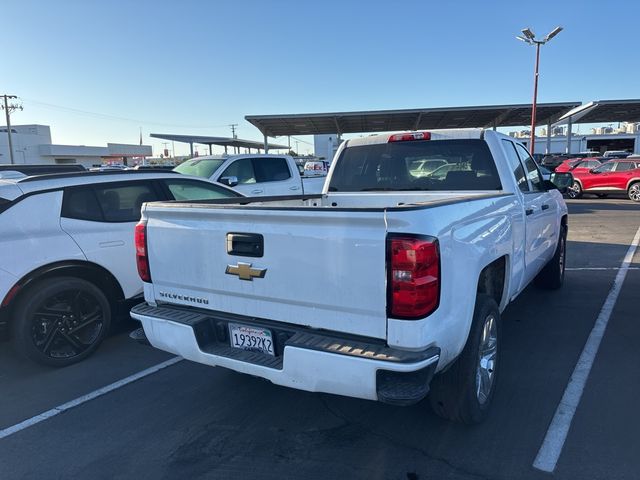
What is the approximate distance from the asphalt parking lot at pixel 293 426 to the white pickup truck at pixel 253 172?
5882 millimetres

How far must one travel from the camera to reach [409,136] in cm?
450

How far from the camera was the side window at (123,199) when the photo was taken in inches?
190

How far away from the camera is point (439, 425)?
324cm

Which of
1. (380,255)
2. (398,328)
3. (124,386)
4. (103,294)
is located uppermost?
(380,255)

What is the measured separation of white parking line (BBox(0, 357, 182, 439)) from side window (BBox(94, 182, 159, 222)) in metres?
1.56

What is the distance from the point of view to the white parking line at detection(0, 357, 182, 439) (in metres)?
3.38

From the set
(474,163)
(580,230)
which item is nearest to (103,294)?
(474,163)

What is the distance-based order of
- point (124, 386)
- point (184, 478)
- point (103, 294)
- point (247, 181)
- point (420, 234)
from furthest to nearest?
point (247, 181), point (103, 294), point (124, 386), point (184, 478), point (420, 234)

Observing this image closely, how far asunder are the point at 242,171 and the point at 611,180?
52.6 feet

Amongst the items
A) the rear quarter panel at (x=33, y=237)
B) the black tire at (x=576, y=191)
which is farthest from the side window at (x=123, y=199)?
the black tire at (x=576, y=191)

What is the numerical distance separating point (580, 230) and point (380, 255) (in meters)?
11.2

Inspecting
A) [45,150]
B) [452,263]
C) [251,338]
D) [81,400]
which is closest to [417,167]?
[452,263]

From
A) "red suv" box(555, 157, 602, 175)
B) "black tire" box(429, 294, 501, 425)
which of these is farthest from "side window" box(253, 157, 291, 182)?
"red suv" box(555, 157, 602, 175)

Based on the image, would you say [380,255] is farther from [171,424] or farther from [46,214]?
[46,214]
